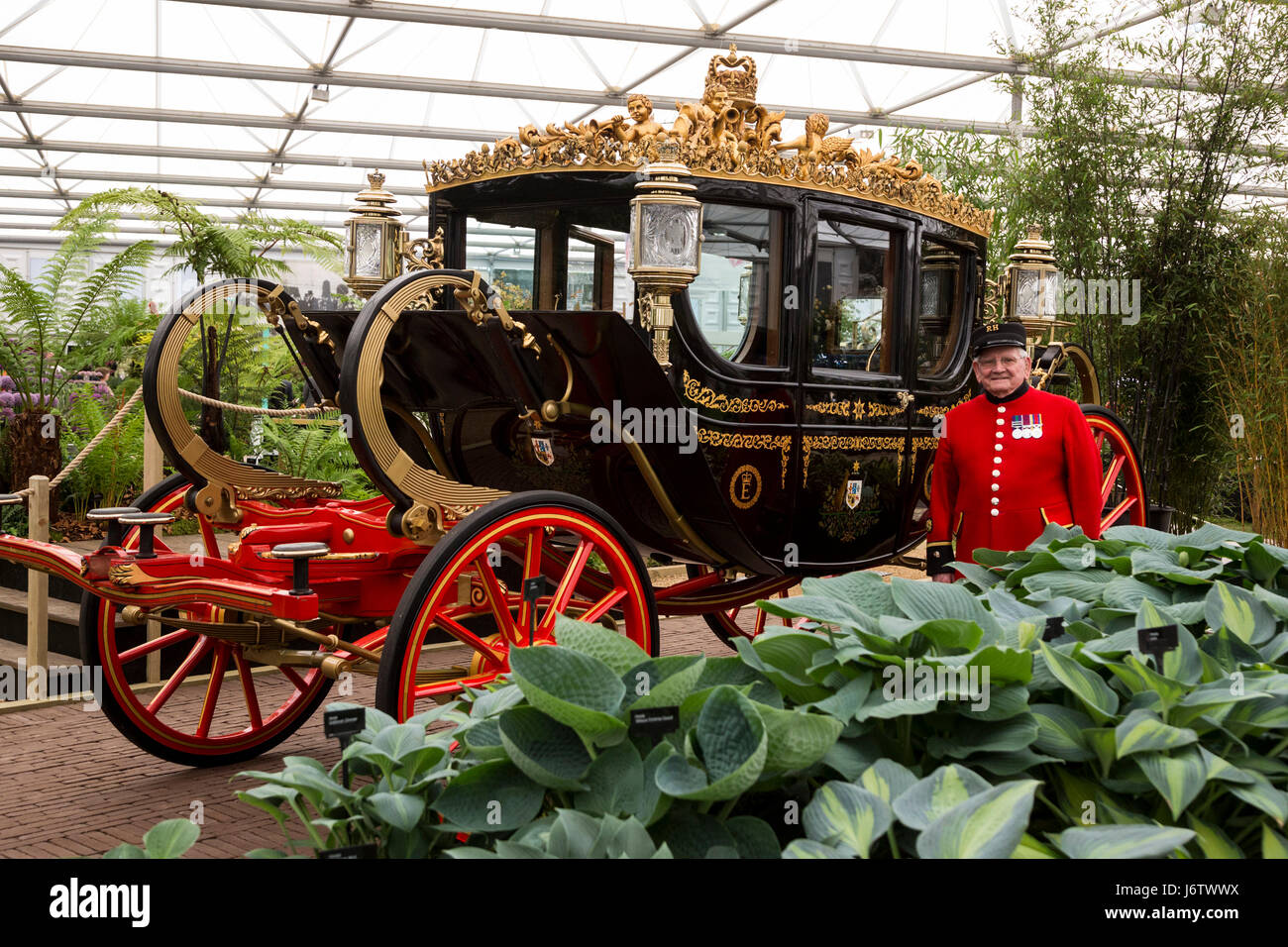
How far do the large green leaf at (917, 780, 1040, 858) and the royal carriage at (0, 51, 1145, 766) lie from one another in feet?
6.04

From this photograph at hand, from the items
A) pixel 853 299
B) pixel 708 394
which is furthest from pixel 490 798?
pixel 853 299

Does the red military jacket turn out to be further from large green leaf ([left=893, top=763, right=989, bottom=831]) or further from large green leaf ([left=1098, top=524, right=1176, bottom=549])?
large green leaf ([left=893, top=763, right=989, bottom=831])

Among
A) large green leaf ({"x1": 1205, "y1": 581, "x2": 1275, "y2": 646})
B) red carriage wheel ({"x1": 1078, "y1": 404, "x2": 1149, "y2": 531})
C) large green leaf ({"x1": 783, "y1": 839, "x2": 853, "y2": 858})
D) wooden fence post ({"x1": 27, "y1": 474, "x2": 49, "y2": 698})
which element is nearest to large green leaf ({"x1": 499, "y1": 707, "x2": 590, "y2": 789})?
large green leaf ({"x1": 783, "y1": 839, "x2": 853, "y2": 858})

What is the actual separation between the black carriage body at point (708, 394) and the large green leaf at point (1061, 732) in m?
1.97

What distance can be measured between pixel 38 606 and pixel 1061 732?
13.7 ft

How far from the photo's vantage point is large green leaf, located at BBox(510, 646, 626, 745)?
1.14 meters

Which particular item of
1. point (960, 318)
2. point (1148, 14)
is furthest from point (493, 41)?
point (960, 318)

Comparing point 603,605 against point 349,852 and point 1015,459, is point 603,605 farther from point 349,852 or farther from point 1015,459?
point 349,852

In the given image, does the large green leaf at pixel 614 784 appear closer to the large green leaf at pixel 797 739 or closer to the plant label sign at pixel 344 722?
the large green leaf at pixel 797 739

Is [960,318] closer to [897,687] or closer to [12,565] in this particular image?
[897,687]

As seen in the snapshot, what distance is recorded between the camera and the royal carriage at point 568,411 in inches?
117

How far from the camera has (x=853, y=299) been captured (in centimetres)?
391

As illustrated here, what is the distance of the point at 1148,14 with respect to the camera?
356 inches

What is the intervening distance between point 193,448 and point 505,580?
4.06 feet
